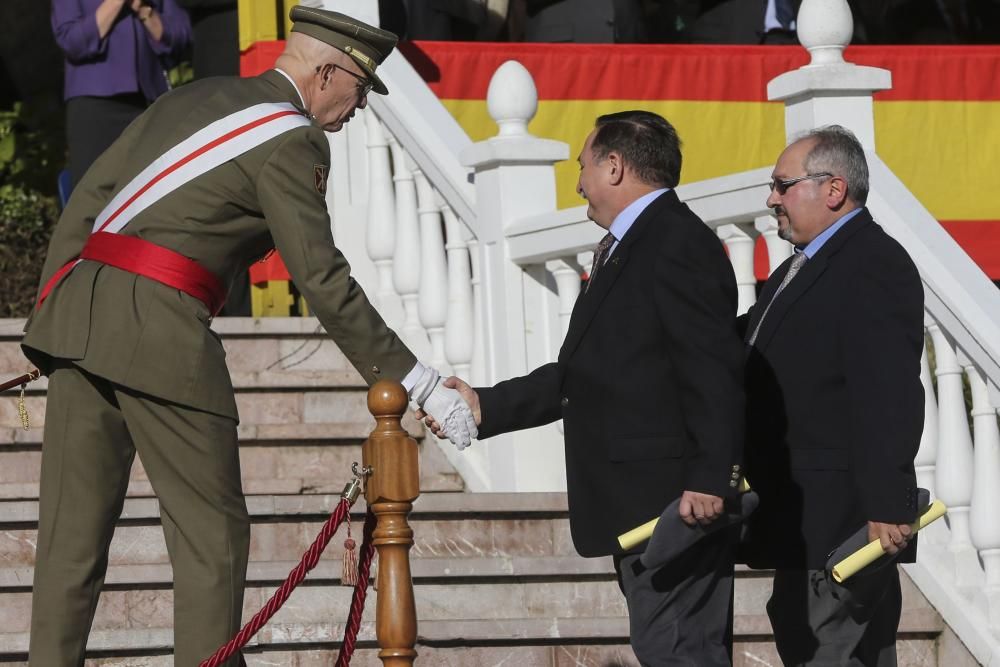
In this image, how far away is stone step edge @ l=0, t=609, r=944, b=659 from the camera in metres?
5.85

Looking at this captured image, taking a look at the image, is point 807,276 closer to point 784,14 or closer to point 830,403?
point 830,403

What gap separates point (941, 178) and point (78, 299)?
560 cm

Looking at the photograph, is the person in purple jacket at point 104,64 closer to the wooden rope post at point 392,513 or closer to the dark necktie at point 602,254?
the dark necktie at point 602,254

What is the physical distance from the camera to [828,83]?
6430mm

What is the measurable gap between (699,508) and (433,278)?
3.62m

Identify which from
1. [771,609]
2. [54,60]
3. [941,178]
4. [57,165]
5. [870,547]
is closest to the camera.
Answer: [870,547]

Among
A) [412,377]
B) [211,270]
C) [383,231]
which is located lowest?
[412,377]

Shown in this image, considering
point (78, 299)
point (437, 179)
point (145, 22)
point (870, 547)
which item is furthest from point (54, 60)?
point (870, 547)

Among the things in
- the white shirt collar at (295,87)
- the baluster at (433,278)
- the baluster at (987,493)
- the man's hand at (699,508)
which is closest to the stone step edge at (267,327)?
the baluster at (433,278)

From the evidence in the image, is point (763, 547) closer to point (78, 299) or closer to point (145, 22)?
point (78, 299)

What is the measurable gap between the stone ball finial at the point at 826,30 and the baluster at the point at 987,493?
1112 millimetres

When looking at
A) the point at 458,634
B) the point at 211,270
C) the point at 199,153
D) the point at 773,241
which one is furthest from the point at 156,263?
the point at 773,241

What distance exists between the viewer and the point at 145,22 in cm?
869

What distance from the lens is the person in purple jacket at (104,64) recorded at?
855 centimetres
